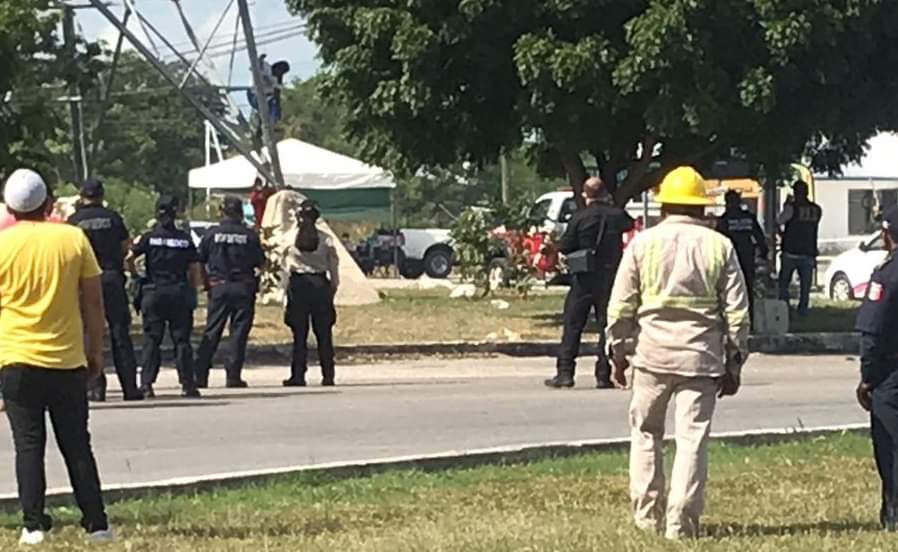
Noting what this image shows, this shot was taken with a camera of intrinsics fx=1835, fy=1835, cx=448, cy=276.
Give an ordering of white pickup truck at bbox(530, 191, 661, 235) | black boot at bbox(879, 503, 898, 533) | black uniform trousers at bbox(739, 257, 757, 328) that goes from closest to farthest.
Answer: black boot at bbox(879, 503, 898, 533), black uniform trousers at bbox(739, 257, 757, 328), white pickup truck at bbox(530, 191, 661, 235)

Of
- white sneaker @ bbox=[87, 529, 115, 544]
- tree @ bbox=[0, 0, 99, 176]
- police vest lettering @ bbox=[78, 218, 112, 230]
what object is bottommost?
white sneaker @ bbox=[87, 529, 115, 544]

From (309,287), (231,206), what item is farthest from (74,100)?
(231,206)

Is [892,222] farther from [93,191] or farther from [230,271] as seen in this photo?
[230,271]

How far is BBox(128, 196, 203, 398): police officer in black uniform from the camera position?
52.3ft

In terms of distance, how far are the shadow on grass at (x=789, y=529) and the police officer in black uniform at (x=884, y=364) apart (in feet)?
0.65

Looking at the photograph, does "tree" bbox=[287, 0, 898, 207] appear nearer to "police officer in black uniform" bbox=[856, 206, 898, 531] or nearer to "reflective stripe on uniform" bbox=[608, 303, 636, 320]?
"police officer in black uniform" bbox=[856, 206, 898, 531]

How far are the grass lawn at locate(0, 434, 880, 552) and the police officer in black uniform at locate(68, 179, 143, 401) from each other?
456cm

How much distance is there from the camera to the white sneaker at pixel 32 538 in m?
8.88

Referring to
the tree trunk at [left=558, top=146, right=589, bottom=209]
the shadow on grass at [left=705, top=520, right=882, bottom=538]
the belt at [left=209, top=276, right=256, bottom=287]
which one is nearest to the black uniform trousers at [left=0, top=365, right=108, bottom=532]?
the shadow on grass at [left=705, top=520, right=882, bottom=538]

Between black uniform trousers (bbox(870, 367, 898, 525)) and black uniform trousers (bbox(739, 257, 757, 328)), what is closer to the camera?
black uniform trousers (bbox(870, 367, 898, 525))

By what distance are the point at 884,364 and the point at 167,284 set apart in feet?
Result: 27.5

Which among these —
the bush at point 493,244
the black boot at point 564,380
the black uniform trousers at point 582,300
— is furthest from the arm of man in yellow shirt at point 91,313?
the bush at point 493,244

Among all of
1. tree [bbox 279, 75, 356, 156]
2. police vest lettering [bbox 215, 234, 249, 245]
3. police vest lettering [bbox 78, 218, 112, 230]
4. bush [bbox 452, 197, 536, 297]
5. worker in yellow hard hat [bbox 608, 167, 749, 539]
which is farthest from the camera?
tree [bbox 279, 75, 356, 156]

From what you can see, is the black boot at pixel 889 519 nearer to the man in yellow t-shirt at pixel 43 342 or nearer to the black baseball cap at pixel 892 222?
the black baseball cap at pixel 892 222
